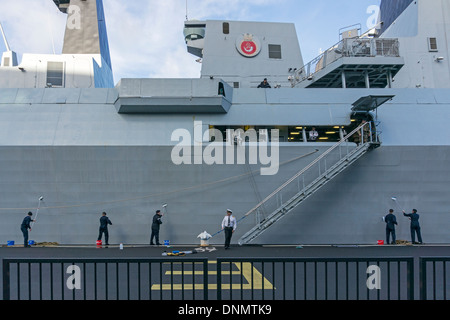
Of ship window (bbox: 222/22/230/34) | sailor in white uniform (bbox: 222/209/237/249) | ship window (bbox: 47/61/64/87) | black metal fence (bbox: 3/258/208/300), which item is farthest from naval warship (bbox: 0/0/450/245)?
ship window (bbox: 47/61/64/87)

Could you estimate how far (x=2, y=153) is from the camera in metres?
13.5

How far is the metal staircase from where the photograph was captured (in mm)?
13266

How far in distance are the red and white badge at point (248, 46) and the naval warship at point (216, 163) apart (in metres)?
4.22

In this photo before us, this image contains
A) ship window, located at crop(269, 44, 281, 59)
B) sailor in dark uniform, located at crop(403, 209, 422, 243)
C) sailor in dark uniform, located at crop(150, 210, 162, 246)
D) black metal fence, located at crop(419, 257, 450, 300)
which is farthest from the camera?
ship window, located at crop(269, 44, 281, 59)

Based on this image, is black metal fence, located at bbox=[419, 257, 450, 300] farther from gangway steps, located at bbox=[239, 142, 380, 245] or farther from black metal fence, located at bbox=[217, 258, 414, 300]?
gangway steps, located at bbox=[239, 142, 380, 245]

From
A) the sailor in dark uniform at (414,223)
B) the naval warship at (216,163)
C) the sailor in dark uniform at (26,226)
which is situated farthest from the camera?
the naval warship at (216,163)

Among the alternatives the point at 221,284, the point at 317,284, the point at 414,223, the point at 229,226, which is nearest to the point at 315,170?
the point at 229,226

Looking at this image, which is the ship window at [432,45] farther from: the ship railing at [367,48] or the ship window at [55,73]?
the ship window at [55,73]

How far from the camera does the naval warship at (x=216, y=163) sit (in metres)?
13.6

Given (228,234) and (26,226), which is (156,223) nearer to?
(228,234)

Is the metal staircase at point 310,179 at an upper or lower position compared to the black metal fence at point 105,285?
upper

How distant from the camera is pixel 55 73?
795 inches

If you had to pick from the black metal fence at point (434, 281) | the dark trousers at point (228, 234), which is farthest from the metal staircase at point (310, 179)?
the black metal fence at point (434, 281)

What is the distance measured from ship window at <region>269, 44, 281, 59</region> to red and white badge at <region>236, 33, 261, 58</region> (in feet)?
1.83
